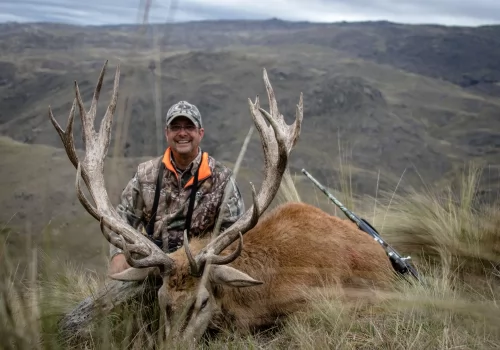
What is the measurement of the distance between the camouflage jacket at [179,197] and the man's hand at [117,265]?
462 millimetres

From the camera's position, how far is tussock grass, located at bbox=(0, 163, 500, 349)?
2.16m

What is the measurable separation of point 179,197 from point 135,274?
1.39 meters

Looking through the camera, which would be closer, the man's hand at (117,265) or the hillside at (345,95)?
the man's hand at (117,265)

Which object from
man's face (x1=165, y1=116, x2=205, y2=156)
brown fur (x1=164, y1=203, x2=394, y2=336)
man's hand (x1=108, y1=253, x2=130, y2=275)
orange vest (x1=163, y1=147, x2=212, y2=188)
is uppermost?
man's face (x1=165, y1=116, x2=205, y2=156)

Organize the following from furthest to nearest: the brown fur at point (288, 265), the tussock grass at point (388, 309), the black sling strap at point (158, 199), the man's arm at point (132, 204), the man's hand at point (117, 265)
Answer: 1. the man's arm at point (132, 204)
2. the black sling strap at point (158, 199)
3. the man's hand at point (117, 265)
4. the brown fur at point (288, 265)
5. the tussock grass at point (388, 309)

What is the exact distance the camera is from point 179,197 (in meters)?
5.26

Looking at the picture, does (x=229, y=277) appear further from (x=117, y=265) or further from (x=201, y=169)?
(x=201, y=169)

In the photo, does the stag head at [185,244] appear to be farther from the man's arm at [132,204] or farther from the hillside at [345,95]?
the hillside at [345,95]

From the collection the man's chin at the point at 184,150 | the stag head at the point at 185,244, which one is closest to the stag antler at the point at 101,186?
the stag head at the point at 185,244

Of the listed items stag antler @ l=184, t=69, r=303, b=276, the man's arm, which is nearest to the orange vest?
the man's arm

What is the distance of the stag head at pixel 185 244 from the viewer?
372cm

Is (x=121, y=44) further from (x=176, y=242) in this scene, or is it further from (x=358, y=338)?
(x=176, y=242)

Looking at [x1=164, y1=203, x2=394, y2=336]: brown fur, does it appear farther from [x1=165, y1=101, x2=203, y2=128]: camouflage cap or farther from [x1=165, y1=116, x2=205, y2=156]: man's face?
[x1=165, y1=101, x2=203, y2=128]: camouflage cap

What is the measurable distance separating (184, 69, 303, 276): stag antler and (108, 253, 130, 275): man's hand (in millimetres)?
1071
